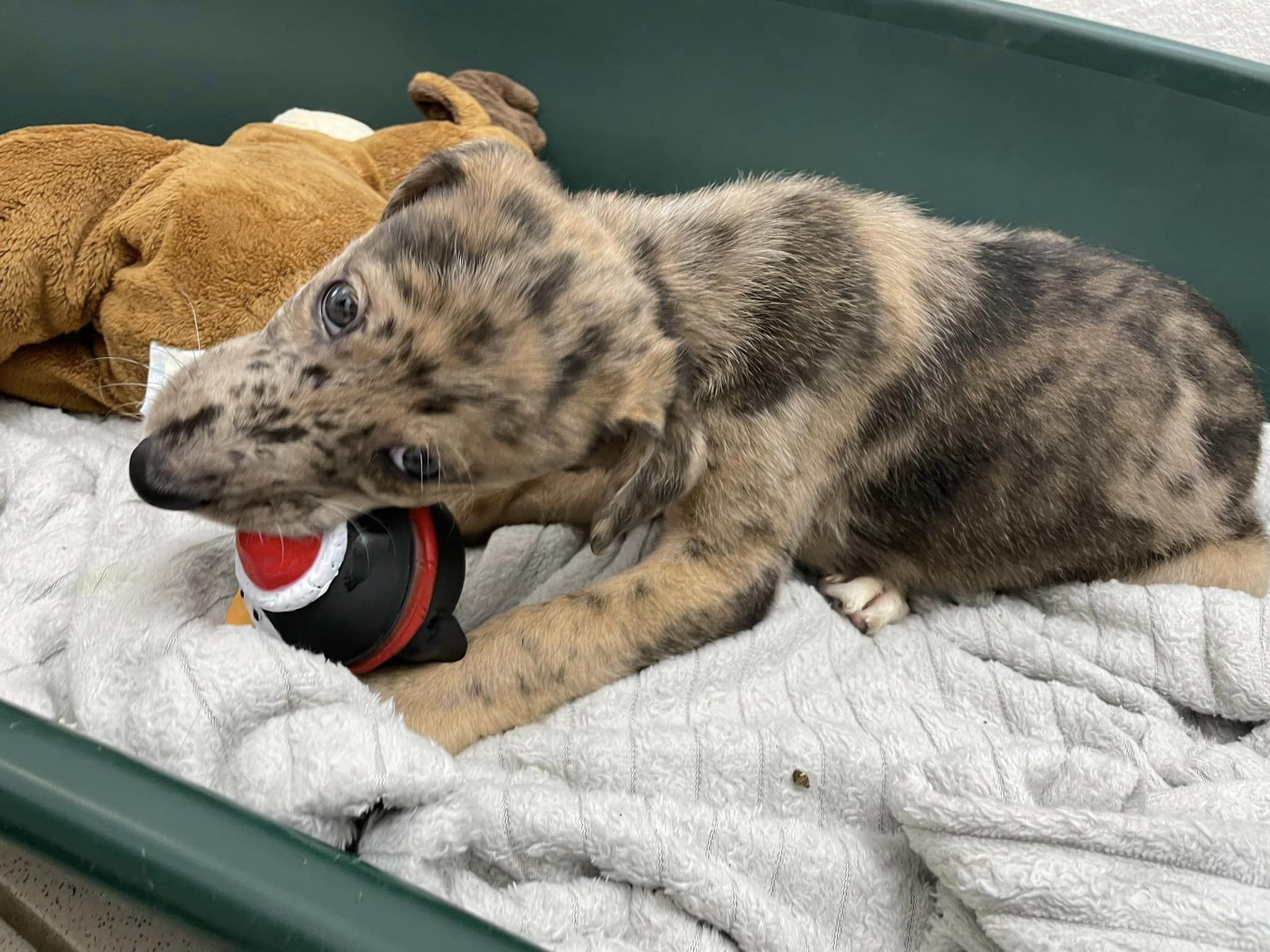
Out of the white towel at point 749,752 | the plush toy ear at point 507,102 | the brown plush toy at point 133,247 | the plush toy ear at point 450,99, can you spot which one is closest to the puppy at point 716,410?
the white towel at point 749,752

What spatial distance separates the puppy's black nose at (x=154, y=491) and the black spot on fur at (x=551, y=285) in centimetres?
62

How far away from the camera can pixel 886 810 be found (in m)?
1.86

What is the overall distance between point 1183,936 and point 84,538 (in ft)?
7.45

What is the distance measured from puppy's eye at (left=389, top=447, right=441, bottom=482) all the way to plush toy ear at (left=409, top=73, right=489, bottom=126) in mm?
1915

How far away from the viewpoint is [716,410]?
1896 mm

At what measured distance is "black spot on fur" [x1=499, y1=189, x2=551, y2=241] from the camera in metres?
1.66

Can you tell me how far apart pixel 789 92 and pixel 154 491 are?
2.66 m

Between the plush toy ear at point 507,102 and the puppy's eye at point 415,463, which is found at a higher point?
the plush toy ear at point 507,102

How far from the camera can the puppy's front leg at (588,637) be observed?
5.90ft

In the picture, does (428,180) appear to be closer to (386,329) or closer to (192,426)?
(386,329)

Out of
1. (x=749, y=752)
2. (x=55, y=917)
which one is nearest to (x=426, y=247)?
(x=749, y=752)

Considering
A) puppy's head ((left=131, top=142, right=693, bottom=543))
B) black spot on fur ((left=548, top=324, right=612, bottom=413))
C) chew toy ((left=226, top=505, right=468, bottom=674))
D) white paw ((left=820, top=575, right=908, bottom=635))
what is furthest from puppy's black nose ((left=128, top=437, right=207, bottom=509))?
white paw ((left=820, top=575, right=908, bottom=635))

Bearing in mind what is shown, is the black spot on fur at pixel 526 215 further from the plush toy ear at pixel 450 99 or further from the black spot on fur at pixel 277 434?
the plush toy ear at pixel 450 99

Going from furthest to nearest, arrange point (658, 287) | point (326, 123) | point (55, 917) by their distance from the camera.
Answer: point (326, 123)
point (658, 287)
point (55, 917)
